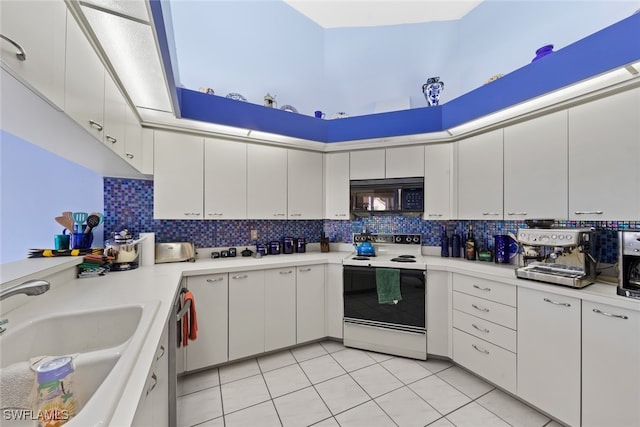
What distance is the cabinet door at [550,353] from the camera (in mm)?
1596

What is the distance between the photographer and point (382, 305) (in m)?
2.56

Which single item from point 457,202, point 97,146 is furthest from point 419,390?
point 97,146

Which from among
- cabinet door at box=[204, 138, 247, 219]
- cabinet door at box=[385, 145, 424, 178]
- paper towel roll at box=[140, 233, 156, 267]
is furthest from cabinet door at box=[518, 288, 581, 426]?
paper towel roll at box=[140, 233, 156, 267]

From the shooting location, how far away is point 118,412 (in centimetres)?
56

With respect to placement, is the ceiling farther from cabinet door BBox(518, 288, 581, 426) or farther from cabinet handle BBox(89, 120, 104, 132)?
cabinet door BBox(518, 288, 581, 426)

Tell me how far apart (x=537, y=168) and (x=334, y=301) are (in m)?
2.23

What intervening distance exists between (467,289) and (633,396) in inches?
39.6

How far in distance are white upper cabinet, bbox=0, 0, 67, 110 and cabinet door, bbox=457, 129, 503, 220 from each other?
2986 mm

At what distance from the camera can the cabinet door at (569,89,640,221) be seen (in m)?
1.60

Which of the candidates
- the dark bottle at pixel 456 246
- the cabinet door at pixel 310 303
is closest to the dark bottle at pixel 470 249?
the dark bottle at pixel 456 246

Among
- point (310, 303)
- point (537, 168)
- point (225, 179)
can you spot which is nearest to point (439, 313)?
point (310, 303)

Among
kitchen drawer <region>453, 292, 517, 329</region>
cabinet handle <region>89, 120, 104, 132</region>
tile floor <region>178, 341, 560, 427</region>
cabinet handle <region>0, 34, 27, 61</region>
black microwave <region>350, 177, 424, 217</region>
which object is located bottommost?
tile floor <region>178, 341, 560, 427</region>

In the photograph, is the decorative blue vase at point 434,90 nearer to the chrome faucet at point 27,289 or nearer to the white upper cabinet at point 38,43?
the white upper cabinet at point 38,43

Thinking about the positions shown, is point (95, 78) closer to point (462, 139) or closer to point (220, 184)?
point (220, 184)
